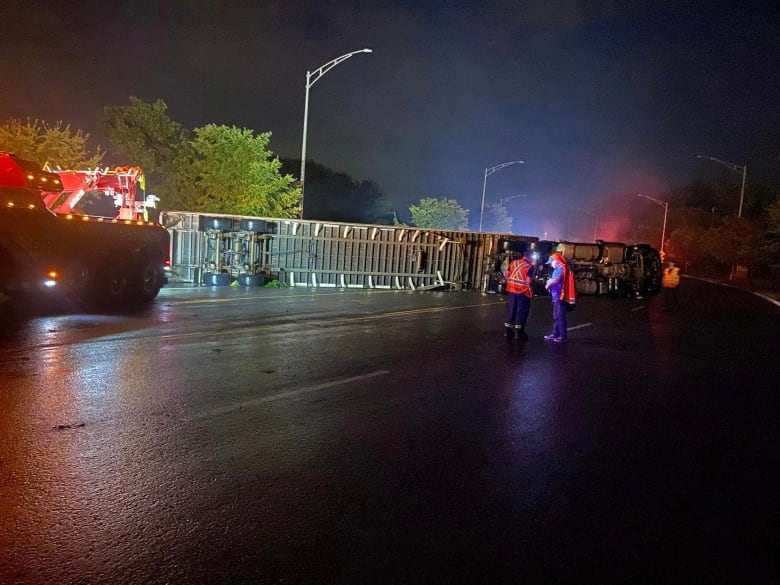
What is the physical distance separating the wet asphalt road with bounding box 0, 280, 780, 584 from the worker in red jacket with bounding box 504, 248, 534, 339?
145 centimetres

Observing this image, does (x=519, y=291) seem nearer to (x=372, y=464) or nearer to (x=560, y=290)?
(x=560, y=290)

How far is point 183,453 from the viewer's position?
16.1ft

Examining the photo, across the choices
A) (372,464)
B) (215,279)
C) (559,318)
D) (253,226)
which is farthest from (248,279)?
(372,464)

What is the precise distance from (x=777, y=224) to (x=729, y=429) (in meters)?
37.5

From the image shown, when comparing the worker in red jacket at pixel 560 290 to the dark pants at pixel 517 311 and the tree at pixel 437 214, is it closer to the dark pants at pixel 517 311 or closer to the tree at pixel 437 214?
the dark pants at pixel 517 311

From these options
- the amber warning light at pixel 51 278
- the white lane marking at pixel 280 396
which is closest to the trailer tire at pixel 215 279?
the amber warning light at pixel 51 278

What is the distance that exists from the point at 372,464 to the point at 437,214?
70120 mm

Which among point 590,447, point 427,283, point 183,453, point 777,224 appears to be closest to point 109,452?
point 183,453

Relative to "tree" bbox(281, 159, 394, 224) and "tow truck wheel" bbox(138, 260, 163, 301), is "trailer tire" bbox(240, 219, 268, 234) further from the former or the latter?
Answer: "tree" bbox(281, 159, 394, 224)

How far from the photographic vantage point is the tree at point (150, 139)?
36.9 meters

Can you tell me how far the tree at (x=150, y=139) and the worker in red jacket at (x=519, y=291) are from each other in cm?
2865

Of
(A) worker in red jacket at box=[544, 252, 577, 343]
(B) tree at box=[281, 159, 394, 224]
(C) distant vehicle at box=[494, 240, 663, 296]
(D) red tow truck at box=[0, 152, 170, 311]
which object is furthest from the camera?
(B) tree at box=[281, 159, 394, 224]

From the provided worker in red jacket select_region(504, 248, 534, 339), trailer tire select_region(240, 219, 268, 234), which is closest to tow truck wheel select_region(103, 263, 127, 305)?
trailer tire select_region(240, 219, 268, 234)

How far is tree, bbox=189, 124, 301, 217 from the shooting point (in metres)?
28.5
